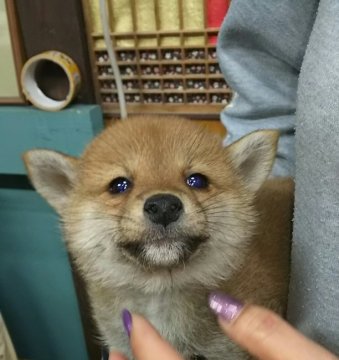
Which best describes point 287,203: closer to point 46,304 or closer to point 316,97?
point 316,97

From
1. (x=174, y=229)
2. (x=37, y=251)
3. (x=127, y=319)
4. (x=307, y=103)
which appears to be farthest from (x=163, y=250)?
(x=37, y=251)

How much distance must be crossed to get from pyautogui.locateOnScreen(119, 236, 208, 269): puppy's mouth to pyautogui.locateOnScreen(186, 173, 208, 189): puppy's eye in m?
0.08

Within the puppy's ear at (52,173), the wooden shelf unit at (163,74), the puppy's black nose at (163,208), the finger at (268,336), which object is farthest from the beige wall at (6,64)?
the finger at (268,336)

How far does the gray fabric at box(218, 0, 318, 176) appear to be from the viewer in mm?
658

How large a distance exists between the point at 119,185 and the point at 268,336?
28 centimetres

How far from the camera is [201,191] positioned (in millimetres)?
637

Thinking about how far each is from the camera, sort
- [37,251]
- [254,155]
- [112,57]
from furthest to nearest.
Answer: [37,251], [112,57], [254,155]

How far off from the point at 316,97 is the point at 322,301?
232 millimetres

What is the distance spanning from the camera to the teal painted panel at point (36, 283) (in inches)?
50.9

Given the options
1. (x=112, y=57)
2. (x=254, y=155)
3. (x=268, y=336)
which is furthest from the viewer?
(x=112, y=57)

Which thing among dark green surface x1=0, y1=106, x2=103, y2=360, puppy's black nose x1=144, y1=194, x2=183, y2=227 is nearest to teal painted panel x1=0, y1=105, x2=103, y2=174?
dark green surface x1=0, y1=106, x2=103, y2=360

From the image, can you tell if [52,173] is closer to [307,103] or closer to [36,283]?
[307,103]

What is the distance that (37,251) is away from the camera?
1.35 m

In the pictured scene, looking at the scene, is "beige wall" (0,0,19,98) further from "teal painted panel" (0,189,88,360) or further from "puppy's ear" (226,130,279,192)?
"puppy's ear" (226,130,279,192)
